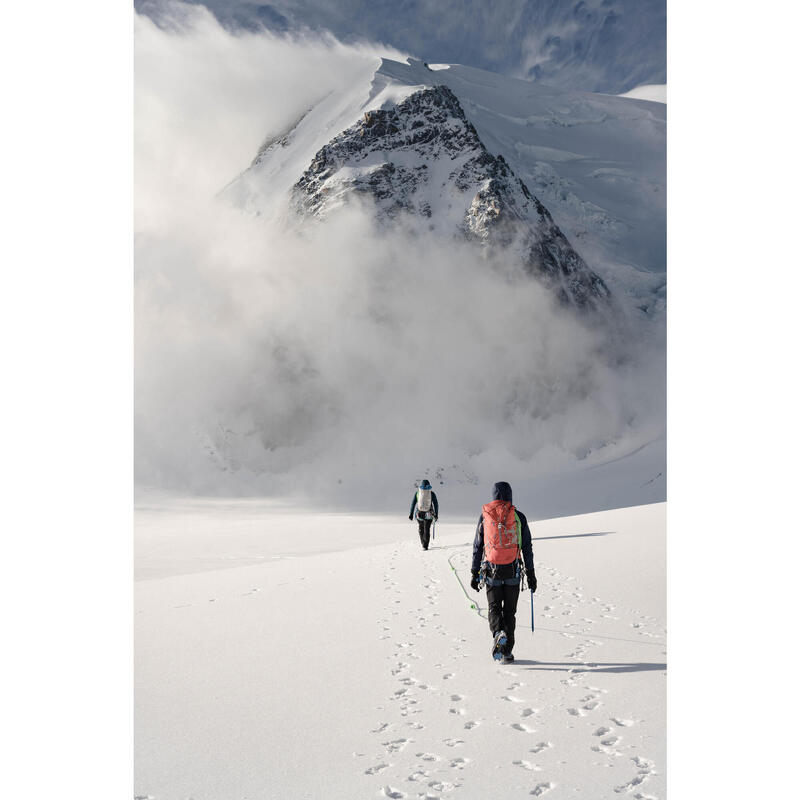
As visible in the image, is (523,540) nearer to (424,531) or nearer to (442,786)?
(442,786)

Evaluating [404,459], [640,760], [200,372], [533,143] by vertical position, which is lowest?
[404,459]

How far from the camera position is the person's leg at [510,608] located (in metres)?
6.12

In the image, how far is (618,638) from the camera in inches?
260

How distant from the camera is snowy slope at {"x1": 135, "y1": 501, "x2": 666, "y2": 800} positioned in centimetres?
415

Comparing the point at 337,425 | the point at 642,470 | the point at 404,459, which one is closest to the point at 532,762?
the point at 642,470

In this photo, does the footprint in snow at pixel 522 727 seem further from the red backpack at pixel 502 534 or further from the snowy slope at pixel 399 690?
the red backpack at pixel 502 534

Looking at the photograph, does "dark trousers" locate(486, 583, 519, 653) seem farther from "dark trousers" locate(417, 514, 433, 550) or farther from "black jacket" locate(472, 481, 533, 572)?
"dark trousers" locate(417, 514, 433, 550)

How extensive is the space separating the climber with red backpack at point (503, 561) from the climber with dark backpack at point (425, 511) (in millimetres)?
6764

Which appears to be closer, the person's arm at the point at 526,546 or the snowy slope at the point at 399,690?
the snowy slope at the point at 399,690

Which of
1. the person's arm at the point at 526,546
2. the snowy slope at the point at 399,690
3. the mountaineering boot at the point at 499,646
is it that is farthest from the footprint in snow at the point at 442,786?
the person's arm at the point at 526,546

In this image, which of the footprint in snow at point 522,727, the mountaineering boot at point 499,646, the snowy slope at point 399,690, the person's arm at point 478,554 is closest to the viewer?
the snowy slope at point 399,690

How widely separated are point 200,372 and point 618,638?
61107 millimetres

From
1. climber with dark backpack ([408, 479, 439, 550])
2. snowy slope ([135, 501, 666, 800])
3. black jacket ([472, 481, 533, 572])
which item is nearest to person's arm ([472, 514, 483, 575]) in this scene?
black jacket ([472, 481, 533, 572])

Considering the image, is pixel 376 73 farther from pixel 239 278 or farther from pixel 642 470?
pixel 642 470
